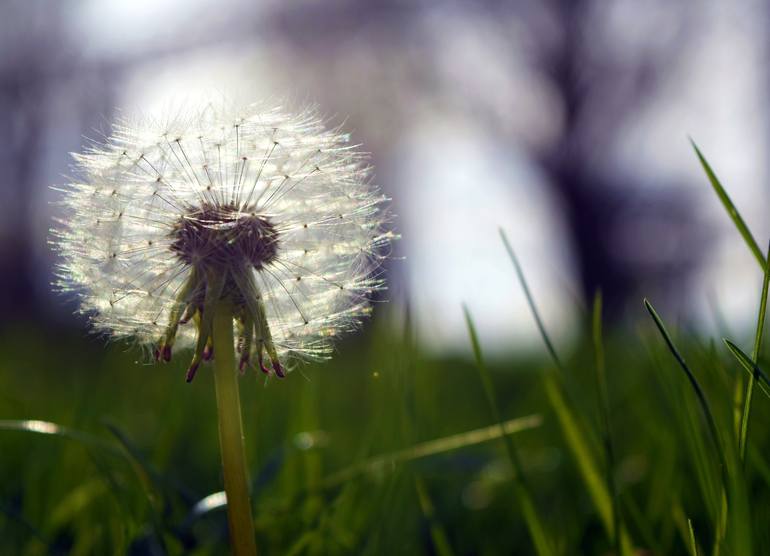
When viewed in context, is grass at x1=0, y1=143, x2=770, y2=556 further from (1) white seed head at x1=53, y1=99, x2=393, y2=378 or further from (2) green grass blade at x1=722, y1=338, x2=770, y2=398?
(1) white seed head at x1=53, y1=99, x2=393, y2=378

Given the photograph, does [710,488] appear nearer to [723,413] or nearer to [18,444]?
[723,413]

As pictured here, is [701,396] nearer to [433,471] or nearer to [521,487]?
[521,487]

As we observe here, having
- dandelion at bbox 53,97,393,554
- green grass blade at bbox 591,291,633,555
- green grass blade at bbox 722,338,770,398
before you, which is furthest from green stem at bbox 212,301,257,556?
green grass blade at bbox 722,338,770,398

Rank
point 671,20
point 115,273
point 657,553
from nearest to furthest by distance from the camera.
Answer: point 657,553 < point 115,273 < point 671,20

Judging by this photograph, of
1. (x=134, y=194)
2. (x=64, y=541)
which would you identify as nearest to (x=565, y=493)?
(x=64, y=541)

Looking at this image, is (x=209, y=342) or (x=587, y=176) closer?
(x=209, y=342)

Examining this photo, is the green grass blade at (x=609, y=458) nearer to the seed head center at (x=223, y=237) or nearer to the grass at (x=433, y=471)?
the grass at (x=433, y=471)

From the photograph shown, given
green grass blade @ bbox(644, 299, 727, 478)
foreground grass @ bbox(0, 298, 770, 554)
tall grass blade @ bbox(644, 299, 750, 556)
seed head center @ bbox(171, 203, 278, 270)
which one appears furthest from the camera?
foreground grass @ bbox(0, 298, 770, 554)
